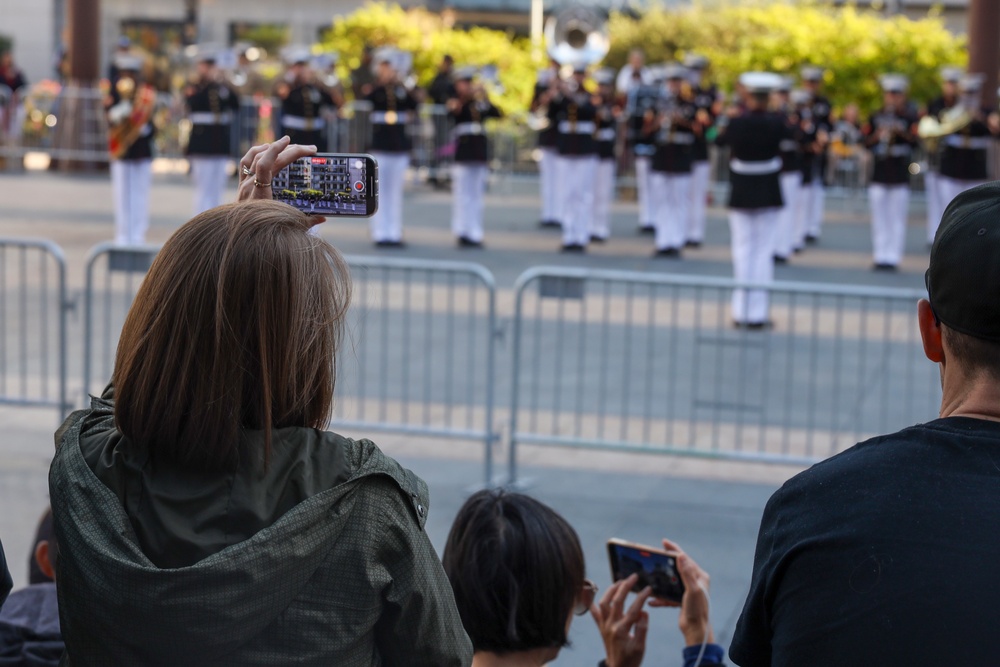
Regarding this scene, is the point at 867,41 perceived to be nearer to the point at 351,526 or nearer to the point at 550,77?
the point at 550,77

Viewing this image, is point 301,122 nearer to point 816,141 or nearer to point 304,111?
point 304,111

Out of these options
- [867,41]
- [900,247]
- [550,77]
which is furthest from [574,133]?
[867,41]

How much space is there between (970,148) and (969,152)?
52mm

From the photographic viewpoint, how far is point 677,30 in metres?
28.5

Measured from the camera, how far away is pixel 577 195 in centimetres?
1409

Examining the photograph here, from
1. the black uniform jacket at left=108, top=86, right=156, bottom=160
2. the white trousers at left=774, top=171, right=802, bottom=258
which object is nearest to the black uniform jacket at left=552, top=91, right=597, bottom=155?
the white trousers at left=774, top=171, right=802, bottom=258

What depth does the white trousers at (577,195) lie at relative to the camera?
14094 millimetres

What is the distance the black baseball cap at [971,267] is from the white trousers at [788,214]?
12.2m

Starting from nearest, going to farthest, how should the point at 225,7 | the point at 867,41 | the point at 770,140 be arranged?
1. the point at 770,140
2. the point at 867,41
3. the point at 225,7

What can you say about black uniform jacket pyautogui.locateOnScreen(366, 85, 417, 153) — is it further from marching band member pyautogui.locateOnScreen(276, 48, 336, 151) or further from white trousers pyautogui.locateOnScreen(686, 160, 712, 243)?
white trousers pyautogui.locateOnScreen(686, 160, 712, 243)

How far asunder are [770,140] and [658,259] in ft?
11.5

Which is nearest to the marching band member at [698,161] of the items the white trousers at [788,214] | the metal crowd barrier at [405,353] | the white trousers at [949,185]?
the white trousers at [788,214]

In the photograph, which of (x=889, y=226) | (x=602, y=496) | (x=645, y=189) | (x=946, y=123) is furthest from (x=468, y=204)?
(x=602, y=496)

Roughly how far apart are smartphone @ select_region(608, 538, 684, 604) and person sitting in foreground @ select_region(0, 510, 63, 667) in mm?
1086
